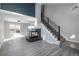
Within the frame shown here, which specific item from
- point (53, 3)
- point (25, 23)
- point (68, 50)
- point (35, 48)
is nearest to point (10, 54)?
point (35, 48)

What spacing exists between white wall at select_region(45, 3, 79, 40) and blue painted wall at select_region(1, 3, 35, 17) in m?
0.36

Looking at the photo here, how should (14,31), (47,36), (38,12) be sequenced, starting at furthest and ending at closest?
1. (47,36)
2. (38,12)
3. (14,31)

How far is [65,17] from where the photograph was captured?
2090mm

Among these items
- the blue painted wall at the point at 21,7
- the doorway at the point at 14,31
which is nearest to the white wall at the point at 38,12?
the blue painted wall at the point at 21,7

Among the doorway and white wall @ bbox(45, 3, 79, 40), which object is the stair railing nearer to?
white wall @ bbox(45, 3, 79, 40)

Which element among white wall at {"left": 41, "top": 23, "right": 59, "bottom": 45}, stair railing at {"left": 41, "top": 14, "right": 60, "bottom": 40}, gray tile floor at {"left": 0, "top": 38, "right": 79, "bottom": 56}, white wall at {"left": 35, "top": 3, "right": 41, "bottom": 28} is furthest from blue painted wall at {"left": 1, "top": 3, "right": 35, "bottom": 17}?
gray tile floor at {"left": 0, "top": 38, "right": 79, "bottom": 56}

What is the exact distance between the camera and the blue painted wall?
200 centimetres

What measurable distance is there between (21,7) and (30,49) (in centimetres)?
100

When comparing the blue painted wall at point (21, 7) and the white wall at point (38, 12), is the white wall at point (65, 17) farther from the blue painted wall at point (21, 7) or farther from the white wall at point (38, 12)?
the blue painted wall at point (21, 7)

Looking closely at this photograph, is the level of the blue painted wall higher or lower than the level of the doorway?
higher

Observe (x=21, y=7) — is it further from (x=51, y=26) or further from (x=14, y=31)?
(x=51, y=26)

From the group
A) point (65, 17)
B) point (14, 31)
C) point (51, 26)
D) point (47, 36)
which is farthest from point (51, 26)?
point (14, 31)

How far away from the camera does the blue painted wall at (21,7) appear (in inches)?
78.7

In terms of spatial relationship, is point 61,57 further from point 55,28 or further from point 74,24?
point 74,24
